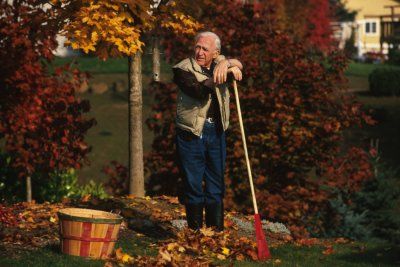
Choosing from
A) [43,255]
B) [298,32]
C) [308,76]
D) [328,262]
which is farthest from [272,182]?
[298,32]

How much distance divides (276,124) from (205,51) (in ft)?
17.5

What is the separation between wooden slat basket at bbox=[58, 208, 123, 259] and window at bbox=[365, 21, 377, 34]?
76849mm

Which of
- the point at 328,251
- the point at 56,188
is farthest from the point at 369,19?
the point at 328,251

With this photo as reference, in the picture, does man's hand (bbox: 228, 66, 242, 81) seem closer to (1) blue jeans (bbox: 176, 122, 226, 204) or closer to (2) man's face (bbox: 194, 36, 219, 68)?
(2) man's face (bbox: 194, 36, 219, 68)

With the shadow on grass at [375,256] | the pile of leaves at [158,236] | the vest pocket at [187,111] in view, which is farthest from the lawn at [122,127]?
the vest pocket at [187,111]

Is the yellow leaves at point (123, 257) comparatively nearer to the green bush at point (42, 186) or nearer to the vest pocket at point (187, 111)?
the vest pocket at point (187, 111)

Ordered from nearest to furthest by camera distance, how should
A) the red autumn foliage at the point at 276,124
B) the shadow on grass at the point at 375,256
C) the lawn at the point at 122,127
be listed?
the shadow on grass at the point at 375,256 < the red autumn foliage at the point at 276,124 < the lawn at the point at 122,127

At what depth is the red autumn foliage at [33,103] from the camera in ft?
42.3

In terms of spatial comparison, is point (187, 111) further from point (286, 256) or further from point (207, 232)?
point (286, 256)

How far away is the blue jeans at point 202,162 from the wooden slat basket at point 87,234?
1.10 meters

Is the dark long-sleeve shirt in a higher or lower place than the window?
lower

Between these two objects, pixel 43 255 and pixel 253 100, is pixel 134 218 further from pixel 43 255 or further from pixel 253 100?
pixel 253 100

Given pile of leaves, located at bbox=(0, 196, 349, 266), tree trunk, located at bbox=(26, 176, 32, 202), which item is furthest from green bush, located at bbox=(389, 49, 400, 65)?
pile of leaves, located at bbox=(0, 196, 349, 266)

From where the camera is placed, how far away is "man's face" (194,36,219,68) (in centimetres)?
902
